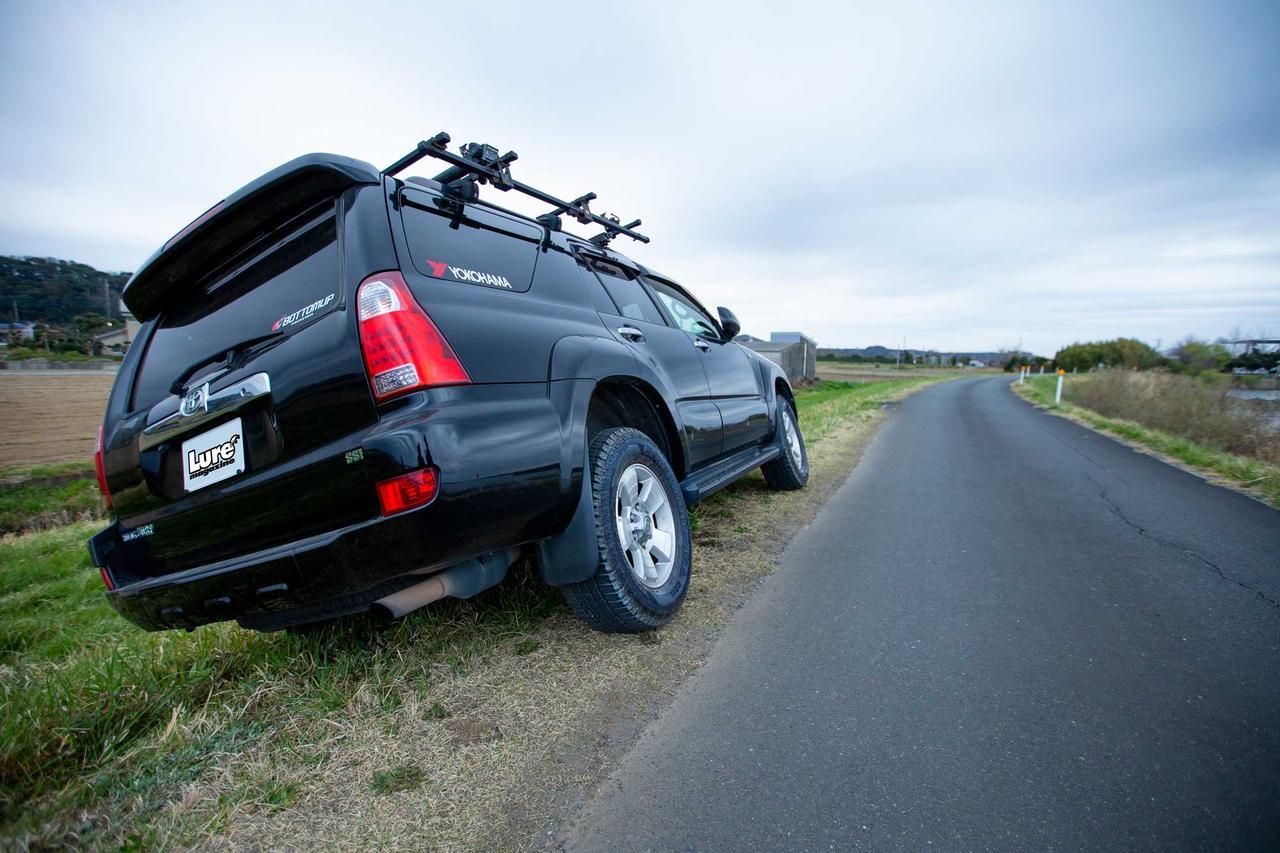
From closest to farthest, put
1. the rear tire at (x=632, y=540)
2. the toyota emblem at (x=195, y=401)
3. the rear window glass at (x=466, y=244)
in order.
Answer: the toyota emblem at (x=195, y=401) < the rear window glass at (x=466, y=244) < the rear tire at (x=632, y=540)

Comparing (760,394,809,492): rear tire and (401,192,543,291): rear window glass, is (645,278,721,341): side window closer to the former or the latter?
(760,394,809,492): rear tire

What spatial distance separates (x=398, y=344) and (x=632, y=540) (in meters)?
1.29

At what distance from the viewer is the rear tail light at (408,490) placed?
1623 millimetres

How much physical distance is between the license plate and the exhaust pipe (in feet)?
2.14

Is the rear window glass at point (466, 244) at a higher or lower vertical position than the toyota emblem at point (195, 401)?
higher

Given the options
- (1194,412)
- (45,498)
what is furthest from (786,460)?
(45,498)

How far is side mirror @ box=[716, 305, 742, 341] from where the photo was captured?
173 inches

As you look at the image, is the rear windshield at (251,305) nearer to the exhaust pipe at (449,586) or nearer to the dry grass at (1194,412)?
the exhaust pipe at (449,586)

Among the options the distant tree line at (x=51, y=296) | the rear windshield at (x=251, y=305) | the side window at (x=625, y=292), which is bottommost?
the rear windshield at (x=251, y=305)

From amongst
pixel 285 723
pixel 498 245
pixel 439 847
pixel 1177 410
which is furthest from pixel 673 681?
pixel 1177 410

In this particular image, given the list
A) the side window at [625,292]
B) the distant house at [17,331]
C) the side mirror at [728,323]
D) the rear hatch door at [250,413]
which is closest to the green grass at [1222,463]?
the side mirror at [728,323]

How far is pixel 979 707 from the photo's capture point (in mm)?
1995

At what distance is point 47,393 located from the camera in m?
18.5

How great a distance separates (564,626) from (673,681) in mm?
639
